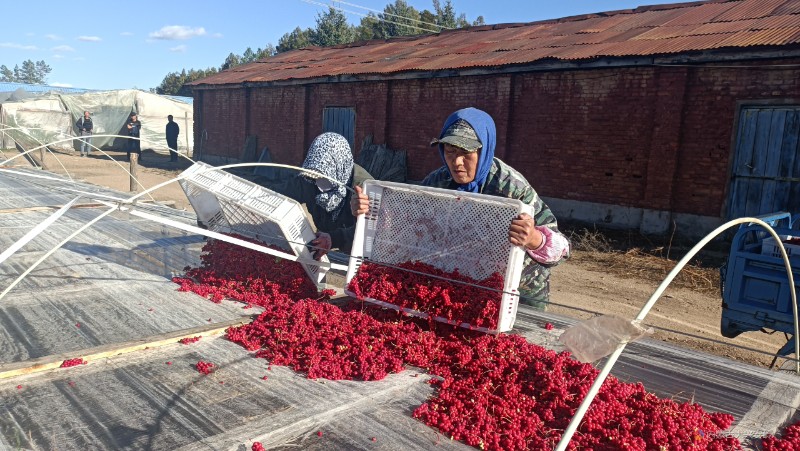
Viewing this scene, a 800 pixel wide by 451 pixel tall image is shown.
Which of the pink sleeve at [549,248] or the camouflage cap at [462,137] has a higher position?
the camouflage cap at [462,137]

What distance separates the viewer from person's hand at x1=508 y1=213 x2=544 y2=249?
230 cm

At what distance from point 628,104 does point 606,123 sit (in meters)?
0.47

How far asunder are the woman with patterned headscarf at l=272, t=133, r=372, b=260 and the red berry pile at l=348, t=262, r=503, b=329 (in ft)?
2.71

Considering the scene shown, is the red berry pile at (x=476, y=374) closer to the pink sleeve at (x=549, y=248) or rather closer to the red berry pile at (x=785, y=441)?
the red berry pile at (x=785, y=441)

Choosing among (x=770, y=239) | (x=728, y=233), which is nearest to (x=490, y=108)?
(x=728, y=233)

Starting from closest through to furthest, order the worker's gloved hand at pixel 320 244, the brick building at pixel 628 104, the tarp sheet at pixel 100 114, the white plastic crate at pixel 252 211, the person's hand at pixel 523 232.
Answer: the person's hand at pixel 523 232
the white plastic crate at pixel 252 211
the worker's gloved hand at pixel 320 244
the brick building at pixel 628 104
the tarp sheet at pixel 100 114

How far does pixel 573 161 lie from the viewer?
9977 millimetres

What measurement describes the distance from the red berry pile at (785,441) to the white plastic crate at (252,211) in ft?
7.15

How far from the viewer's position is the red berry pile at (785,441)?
1.73 meters

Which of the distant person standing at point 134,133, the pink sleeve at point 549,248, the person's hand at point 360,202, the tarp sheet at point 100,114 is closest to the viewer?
the pink sleeve at point 549,248

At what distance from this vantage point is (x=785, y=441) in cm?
175

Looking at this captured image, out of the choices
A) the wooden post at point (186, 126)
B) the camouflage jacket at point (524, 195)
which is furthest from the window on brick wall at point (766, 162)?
the wooden post at point (186, 126)

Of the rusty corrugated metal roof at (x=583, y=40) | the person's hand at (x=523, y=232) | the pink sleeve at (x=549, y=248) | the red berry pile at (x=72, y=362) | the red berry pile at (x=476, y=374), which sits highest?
the rusty corrugated metal roof at (x=583, y=40)

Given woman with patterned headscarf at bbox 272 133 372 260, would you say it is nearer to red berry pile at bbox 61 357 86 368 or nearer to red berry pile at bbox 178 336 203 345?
red berry pile at bbox 178 336 203 345
